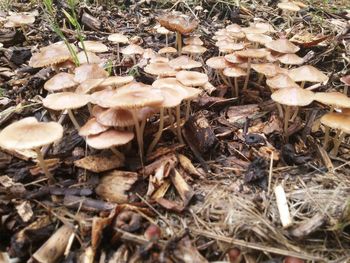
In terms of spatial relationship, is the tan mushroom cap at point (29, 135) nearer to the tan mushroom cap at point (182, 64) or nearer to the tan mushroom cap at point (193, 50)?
the tan mushroom cap at point (182, 64)

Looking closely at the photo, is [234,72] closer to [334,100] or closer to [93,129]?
[334,100]

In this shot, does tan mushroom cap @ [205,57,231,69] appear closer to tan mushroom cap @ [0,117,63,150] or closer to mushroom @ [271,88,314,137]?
mushroom @ [271,88,314,137]

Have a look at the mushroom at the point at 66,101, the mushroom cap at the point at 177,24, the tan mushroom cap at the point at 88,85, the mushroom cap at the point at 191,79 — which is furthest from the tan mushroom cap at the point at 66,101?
the mushroom cap at the point at 177,24

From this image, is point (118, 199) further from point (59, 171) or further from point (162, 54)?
point (162, 54)

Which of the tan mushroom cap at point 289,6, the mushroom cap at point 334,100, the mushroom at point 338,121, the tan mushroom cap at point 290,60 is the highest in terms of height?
the tan mushroom cap at point 289,6

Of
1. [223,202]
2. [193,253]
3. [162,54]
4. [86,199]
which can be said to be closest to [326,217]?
[223,202]

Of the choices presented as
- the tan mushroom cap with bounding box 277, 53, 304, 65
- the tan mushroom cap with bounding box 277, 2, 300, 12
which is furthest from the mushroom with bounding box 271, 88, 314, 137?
the tan mushroom cap with bounding box 277, 2, 300, 12
